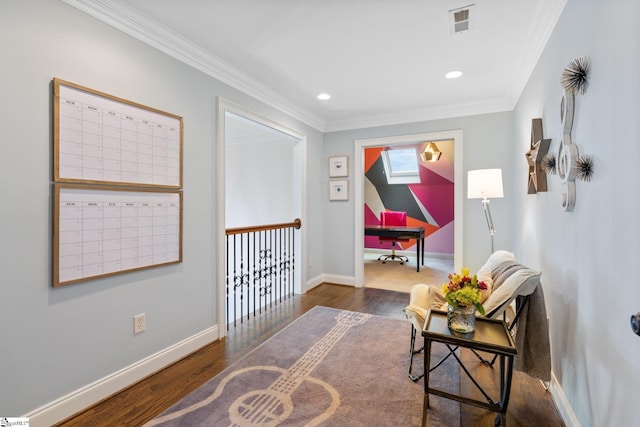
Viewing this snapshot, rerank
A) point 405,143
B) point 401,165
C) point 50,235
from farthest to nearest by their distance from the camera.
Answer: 1. point 401,165
2. point 405,143
3. point 50,235

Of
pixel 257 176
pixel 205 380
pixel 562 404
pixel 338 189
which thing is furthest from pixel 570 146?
pixel 257 176

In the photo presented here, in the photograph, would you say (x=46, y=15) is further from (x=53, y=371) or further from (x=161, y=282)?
(x=53, y=371)

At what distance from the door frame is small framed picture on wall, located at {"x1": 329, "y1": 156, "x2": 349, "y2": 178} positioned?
0.15 metres

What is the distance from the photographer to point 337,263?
4.60 meters

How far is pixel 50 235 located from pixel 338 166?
3.46m

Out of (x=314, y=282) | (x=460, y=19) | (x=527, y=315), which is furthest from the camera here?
(x=314, y=282)

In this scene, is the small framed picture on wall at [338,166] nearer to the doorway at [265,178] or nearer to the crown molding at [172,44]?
the doorway at [265,178]

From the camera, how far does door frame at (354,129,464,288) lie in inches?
150

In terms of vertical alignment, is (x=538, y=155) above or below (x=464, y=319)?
above

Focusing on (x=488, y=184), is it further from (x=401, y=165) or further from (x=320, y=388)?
(x=401, y=165)

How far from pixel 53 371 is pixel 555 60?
3.42 metres

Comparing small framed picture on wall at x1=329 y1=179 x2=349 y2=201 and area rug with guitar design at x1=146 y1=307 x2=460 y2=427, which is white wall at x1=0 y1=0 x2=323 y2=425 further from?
small framed picture on wall at x1=329 y1=179 x2=349 y2=201

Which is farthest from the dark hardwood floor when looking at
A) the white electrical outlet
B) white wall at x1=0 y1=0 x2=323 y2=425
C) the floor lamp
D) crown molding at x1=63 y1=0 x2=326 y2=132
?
crown molding at x1=63 y1=0 x2=326 y2=132

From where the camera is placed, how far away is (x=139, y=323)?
2.06 metres
